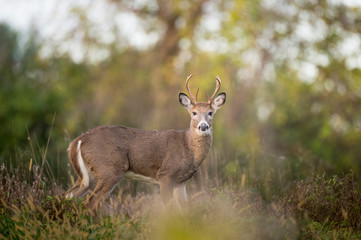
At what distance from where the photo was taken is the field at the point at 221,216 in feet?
13.6

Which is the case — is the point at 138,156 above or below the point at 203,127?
below

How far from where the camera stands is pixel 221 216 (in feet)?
13.8

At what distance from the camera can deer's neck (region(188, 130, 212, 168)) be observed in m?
6.28

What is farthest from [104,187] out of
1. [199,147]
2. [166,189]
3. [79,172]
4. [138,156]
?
[199,147]

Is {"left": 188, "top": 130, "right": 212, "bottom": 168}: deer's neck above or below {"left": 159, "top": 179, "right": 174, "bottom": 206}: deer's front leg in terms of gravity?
above

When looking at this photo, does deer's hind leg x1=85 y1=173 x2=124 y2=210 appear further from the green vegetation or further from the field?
the green vegetation

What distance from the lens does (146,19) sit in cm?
1577

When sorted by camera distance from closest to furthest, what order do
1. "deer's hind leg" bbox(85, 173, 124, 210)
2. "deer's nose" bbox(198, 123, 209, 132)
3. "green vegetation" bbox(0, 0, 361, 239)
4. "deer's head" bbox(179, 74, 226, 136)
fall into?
"deer's hind leg" bbox(85, 173, 124, 210) → "deer's nose" bbox(198, 123, 209, 132) → "deer's head" bbox(179, 74, 226, 136) → "green vegetation" bbox(0, 0, 361, 239)

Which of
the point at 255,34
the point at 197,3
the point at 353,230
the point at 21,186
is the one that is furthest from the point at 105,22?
the point at 353,230

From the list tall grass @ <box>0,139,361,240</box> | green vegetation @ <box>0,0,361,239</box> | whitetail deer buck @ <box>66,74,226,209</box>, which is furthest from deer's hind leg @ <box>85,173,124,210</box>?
green vegetation @ <box>0,0,361,239</box>

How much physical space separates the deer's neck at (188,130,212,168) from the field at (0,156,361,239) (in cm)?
69

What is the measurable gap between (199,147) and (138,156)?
2.53 feet

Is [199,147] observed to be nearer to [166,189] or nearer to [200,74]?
[166,189]

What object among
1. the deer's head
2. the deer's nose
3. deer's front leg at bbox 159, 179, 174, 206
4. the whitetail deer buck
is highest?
the deer's head
